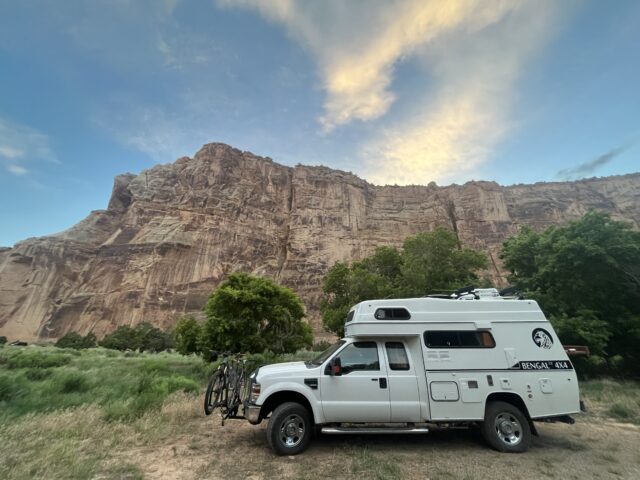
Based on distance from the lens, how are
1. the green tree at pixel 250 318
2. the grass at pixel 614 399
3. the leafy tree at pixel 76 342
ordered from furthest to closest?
the leafy tree at pixel 76 342, the green tree at pixel 250 318, the grass at pixel 614 399

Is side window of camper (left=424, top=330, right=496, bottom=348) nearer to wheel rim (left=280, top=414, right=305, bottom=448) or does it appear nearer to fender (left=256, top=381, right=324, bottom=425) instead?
fender (left=256, top=381, right=324, bottom=425)

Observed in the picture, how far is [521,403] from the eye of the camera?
259 inches

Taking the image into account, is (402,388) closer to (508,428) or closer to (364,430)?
(364,430)

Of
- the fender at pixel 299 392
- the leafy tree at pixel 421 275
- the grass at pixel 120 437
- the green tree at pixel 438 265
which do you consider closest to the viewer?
the grass at pixel 120 437

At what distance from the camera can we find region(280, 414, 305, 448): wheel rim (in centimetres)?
604

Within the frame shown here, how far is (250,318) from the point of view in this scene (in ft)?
80.0

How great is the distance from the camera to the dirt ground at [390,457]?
17.0ft

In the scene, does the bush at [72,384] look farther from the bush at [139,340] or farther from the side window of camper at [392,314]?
the bush at [139,340]

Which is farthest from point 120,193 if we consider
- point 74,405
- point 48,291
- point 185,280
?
point 74,405

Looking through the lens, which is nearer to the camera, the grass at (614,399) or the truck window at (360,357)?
the truck window at (360,357)

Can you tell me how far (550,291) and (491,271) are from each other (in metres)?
69.7

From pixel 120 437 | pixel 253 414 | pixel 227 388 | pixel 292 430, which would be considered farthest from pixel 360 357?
pixel 120 437

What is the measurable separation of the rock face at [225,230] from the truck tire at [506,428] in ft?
212

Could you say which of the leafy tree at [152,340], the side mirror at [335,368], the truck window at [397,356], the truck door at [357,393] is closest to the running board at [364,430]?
the truck door at [357,393]
